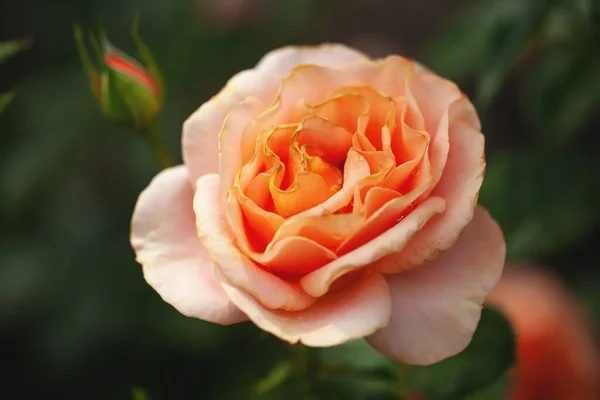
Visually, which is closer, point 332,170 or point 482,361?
point 332,170

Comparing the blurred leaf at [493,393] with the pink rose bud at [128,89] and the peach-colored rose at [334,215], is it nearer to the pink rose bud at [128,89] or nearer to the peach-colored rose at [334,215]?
the peach-colored rose at [334,215]

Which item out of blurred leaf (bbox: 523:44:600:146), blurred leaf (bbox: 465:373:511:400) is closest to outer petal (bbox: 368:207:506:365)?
blurred leaf (bbox: 465:373:511:400)

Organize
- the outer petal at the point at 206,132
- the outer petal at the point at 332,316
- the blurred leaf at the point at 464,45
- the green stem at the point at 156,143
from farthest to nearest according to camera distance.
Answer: the blurred leaf at the point at 464,45 < the green stem at the point at 156,143 < the outer petal at the point at 206,132 < the outer petal at the point at 332,316

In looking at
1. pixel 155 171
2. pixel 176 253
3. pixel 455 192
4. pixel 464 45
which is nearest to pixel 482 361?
pixel 455 192

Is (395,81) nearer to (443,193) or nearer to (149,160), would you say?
(443,193)

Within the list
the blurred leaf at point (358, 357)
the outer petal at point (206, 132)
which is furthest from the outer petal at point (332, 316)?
the blurred leaf at point (358, 357)

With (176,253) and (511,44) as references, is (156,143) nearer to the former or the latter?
(176,253)

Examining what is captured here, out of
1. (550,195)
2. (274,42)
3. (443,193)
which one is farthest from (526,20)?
(274,42)
